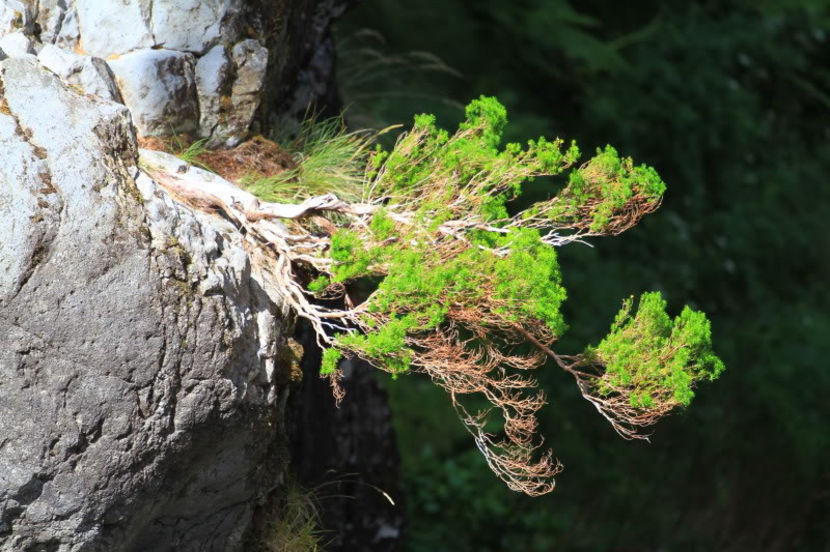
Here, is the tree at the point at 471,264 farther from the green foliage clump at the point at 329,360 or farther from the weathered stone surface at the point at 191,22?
the weathered stone surface at the point at 191,22

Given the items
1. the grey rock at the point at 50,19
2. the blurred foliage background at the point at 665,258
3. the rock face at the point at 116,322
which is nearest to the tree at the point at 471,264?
the rock face at the point at 116,322

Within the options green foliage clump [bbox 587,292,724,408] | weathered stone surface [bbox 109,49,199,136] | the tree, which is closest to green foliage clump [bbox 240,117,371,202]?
the tree

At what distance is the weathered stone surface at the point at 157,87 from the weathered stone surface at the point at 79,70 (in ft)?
0.32

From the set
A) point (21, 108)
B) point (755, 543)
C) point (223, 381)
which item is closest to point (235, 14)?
point (21, 108)

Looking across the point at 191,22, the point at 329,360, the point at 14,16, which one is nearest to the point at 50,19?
the point at 14,16

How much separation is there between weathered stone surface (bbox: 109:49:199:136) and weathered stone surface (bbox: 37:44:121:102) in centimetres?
10

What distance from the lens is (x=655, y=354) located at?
8.59 feet

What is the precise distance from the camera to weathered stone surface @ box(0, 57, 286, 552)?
222 cm

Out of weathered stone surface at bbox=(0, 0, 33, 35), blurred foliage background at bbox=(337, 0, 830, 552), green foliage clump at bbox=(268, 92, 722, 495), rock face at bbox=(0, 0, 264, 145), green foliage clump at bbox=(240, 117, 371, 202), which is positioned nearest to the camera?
green foliage clump at bbox=(268, 92, 722, 495)

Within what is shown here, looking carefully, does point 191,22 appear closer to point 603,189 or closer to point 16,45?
point 16,45

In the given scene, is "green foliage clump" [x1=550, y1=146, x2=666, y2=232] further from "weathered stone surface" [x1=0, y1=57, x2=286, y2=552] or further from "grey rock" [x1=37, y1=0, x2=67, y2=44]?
"grey rock" [x1=37, y1=0, x2=67, y2=44]

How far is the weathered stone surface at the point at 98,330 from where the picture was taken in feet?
7.30

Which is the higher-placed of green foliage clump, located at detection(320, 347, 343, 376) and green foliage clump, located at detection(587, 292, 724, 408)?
green foliage clump, located at detection(587, 292, 724, 408)

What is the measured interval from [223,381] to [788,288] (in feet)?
26.0
